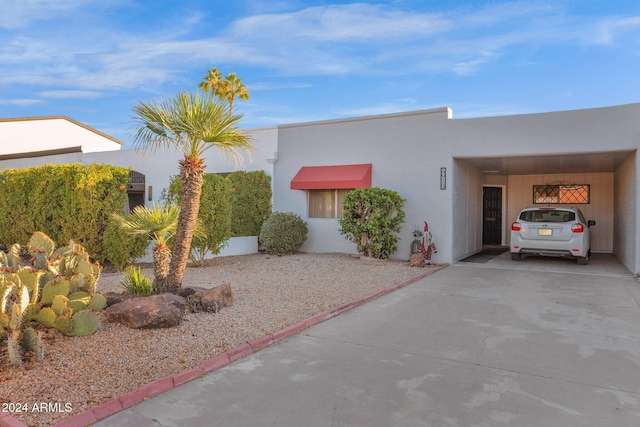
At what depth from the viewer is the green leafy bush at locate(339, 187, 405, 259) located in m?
11.2

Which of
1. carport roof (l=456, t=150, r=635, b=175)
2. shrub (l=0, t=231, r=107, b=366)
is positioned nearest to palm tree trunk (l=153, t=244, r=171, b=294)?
shrub (l=0, t=231, r=107, b=366)

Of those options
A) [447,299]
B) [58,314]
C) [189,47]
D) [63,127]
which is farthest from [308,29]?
[63,127]

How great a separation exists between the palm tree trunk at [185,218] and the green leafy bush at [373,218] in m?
5.67

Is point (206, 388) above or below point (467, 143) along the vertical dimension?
below

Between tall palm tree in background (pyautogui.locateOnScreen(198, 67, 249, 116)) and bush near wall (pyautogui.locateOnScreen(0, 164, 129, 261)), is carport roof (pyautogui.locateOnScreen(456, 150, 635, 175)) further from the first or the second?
tall palm tree in background (pyautogui.locateOnScreen(198, 67, 249, 116))

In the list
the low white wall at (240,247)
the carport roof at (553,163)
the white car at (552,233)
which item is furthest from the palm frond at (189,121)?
the white car at (552,233)

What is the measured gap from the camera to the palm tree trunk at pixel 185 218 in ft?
20.8

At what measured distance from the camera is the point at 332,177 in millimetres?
12664

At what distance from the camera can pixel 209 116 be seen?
6.11 metres

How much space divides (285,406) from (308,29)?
32.6 feet

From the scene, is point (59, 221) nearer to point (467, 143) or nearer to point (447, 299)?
point (447, 299)

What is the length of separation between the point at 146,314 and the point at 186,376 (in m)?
1.42

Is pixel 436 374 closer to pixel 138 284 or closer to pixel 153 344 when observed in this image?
pixel 153 344

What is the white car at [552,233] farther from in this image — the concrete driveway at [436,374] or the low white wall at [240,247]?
the low white wall at [240,247]
